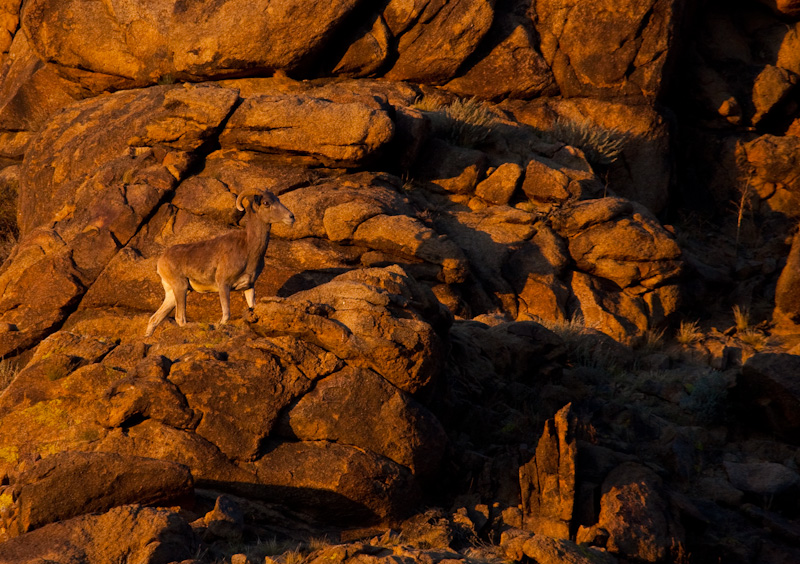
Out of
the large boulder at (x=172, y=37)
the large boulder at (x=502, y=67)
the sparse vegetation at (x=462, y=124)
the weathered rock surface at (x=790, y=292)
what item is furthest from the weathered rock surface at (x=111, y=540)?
the large boulder at (x=502, y=67)

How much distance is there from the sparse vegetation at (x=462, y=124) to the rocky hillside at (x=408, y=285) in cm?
7

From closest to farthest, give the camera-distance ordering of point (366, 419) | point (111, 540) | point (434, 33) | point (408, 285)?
1. point (111, 540)
2. point (366, 419)
3. point (408, 285)
4. point (434, 33)

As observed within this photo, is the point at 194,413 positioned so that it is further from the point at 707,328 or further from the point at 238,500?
the point at 707,328

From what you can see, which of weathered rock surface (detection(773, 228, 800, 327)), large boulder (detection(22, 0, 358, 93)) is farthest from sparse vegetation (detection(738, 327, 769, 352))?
large boulder (detection(22, 0, 358, 93))

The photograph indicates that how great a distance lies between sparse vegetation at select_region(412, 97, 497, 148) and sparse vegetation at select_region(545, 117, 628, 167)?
180 centimetres

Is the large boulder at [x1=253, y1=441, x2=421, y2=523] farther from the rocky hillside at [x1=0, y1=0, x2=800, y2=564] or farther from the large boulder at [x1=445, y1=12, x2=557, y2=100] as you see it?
the large boulder at [x1=445, y1=12, x2=557, y2=100]

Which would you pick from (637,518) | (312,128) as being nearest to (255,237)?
(312,128)

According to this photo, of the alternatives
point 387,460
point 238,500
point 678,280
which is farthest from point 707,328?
point 238,500

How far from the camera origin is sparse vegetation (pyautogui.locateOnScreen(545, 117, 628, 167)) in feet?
66.8

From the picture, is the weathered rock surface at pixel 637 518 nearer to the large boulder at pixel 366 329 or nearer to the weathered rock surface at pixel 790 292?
the large boulder at pixel 366 329

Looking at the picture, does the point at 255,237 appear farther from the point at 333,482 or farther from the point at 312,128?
the point at 333,482

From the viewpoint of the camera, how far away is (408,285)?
11.8m

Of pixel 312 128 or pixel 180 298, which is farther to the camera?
pixel 312 128

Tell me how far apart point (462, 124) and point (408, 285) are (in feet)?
27.2
